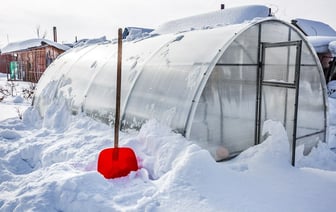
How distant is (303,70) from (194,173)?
11.4 ft

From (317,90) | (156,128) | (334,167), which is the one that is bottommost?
(334,167)

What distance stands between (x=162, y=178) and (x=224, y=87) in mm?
1794

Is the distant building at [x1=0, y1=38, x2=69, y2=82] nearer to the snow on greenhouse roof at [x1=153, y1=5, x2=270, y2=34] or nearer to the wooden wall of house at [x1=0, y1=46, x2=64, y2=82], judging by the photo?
the wooden wall of house at [x1=0, y1=46, x2=64, y2=82]

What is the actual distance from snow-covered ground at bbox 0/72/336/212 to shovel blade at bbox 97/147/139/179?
11cm

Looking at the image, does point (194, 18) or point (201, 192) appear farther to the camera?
point (194, 18)

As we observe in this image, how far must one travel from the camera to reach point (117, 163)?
4055mm

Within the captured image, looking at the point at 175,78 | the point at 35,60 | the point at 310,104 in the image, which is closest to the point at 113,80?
the point at 175,78

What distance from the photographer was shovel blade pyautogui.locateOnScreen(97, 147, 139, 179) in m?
4.00

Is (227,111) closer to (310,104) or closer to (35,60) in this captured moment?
(310,104)

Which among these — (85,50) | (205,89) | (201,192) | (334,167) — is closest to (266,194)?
(201,192)

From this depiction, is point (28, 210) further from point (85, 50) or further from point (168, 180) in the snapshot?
point (85, 50)

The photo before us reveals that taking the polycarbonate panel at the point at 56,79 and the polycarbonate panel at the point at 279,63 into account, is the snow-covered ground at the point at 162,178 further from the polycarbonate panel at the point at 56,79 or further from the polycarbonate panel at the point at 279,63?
the polycarbonate panel at the point at 56,79

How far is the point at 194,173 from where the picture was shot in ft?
11.8

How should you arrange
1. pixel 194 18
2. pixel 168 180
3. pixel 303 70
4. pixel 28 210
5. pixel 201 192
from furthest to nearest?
pixel 194 18
pixel 303 70
pixel 168 180
pixel 201 192
pixel 28 210
